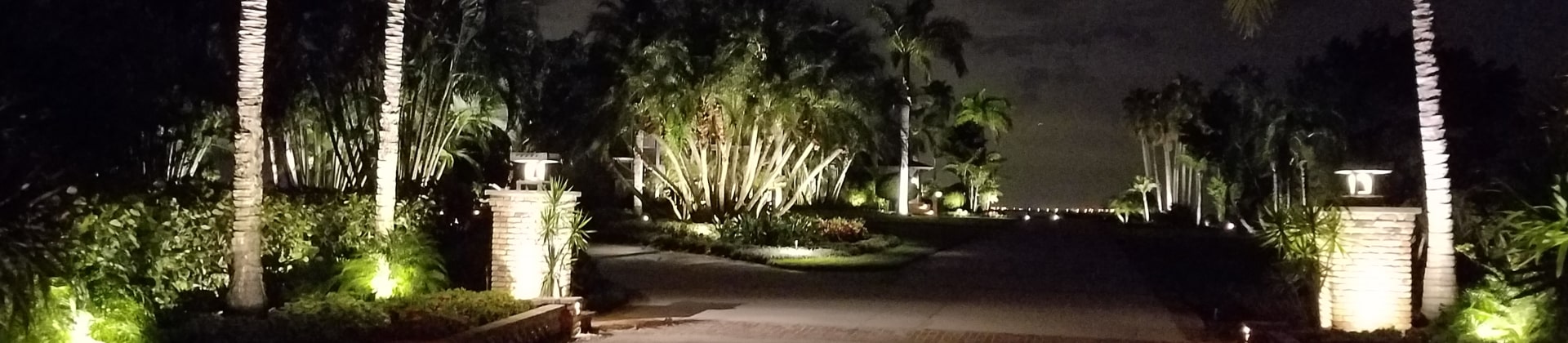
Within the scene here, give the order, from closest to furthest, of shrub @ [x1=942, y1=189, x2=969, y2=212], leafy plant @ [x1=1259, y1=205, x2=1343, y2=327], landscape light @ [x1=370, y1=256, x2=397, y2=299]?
leafy plant @ [x1=1259, y1=205, x2=1343, y2=327], landscape light @ [x1=370, y1=256, x2=397, y2=299], shrub @ [x1=942, y1=189, x2=969, y2=212]

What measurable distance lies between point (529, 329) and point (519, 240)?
186 cm

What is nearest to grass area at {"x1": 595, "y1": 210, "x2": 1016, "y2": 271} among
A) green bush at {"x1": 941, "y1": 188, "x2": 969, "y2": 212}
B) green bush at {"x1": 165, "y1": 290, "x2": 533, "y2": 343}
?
green bush at {"x1": 165, "y1": 290, "x2": 533, "y2": 343}

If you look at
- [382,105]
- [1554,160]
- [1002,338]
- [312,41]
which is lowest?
[1002,338]

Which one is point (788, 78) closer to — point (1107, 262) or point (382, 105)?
point (1107, 262)

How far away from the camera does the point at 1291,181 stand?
40375 millimetres

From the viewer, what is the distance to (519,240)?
13.7 metres

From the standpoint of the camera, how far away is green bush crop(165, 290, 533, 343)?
1023 cm

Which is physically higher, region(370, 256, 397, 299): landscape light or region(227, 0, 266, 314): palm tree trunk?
region(227, 0, 266, 314): palm tree trunk

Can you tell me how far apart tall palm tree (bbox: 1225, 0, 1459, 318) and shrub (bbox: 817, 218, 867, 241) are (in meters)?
20.1

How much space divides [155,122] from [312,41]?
400cm

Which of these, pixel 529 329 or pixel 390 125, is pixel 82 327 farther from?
pixel 390 125

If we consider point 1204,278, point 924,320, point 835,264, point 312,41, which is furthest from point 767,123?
point 924,320

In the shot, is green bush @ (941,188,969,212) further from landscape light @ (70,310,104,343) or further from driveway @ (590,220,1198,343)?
landscape light @ (70,310,104,343)

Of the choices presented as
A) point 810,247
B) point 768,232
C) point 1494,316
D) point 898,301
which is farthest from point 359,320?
point 768,232
